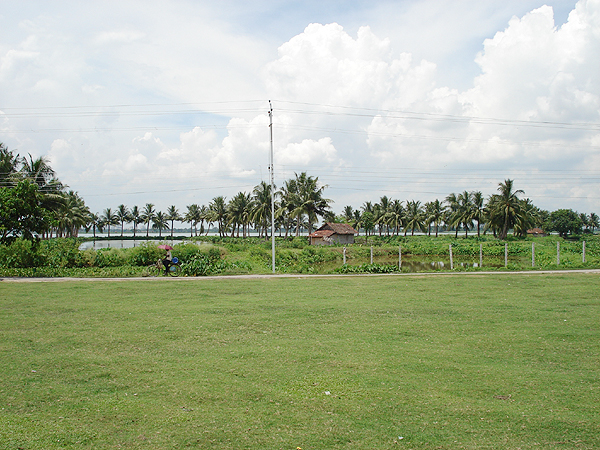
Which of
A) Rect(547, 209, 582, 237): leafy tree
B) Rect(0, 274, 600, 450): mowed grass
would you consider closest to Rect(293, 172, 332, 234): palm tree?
Rect(0, 274, 600, 450): mowed grass

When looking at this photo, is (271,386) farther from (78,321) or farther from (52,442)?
(78,321)

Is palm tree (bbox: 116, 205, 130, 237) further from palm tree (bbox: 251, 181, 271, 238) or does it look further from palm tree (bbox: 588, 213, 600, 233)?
palm tree (bbox: 588, 213, 600, 233)

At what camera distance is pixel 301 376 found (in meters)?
6.14

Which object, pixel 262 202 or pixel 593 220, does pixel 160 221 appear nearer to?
pixel 262 202

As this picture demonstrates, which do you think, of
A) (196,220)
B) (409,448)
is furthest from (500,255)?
(196,220)

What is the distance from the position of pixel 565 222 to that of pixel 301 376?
11126 centimetres

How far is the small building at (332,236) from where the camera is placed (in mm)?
62188

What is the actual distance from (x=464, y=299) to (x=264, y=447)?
10.7 meters

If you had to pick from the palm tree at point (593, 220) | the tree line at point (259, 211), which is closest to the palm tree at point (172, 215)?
the tree line at point (259, 211)

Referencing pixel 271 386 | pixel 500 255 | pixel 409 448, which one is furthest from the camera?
pixel 500 255

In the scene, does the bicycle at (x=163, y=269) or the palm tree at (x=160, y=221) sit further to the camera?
the palm tree at (x=160, y=221)

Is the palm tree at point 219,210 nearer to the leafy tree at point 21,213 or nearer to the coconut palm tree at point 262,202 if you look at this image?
the coconut palm tree at point 262,202

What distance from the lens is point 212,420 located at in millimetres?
4762

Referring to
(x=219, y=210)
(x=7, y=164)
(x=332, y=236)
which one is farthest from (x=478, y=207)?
(x=7, y=164)
